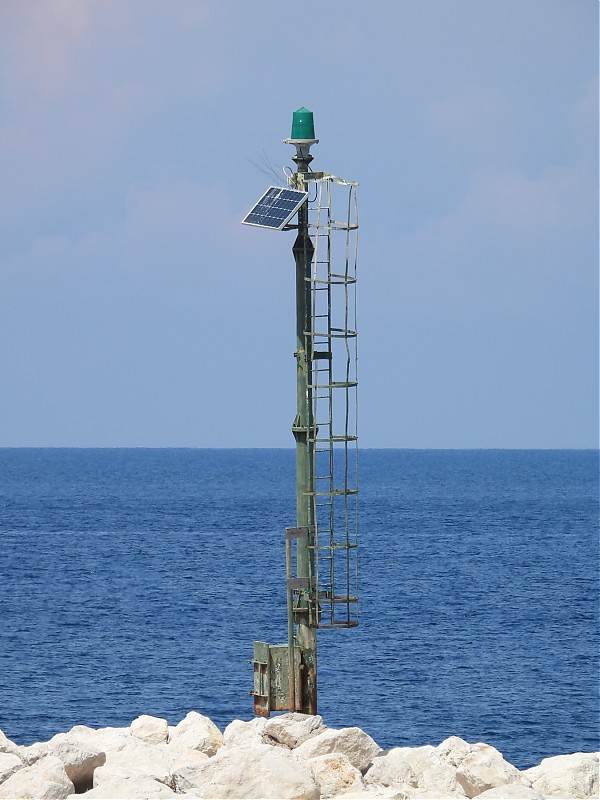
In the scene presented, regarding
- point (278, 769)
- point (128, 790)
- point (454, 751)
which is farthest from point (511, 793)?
point (128, 790)

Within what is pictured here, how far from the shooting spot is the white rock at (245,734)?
18953mm

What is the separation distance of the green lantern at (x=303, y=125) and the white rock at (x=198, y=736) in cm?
895

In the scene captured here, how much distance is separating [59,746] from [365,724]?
19954 mm

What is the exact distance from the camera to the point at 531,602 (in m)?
65.4

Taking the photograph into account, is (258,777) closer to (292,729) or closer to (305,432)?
(292,729)

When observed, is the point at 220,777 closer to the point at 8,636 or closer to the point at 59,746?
the point at 59,746

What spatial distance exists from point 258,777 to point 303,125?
9166mm

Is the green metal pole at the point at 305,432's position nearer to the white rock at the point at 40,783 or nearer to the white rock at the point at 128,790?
the white rock at the point at 128,790

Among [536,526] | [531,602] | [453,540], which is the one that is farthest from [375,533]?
[531,602]

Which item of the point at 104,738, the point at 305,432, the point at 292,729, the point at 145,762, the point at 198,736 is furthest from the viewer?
the point at 104,738

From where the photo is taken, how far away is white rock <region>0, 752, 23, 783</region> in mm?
16875

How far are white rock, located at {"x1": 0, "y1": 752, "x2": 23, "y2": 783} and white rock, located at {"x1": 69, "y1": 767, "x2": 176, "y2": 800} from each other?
1089mm

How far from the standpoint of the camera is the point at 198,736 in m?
20.1

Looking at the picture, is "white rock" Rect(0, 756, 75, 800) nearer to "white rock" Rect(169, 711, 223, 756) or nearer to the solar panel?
"white rock" Rect(169, 711, 223, 756)
